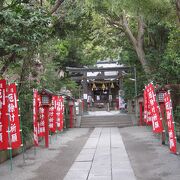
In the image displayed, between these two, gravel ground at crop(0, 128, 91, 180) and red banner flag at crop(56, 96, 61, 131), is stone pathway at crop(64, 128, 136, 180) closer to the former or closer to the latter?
gravel ground at crop(0, 128, 91, 180)

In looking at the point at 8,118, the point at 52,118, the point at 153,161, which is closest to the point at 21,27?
the point at 8,118

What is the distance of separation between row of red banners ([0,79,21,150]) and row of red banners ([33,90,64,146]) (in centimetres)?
239

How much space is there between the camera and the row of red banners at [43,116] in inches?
458

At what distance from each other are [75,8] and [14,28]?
8.79 metres

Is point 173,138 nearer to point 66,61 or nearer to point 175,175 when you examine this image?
point 175,175

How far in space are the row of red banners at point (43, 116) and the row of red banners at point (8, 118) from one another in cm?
239

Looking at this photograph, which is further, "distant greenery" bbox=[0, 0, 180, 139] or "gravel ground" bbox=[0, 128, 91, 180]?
"gravel ground" bbox=[0, 128, 91, 180]

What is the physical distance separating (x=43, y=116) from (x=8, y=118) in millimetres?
4372

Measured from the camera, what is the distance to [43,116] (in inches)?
516

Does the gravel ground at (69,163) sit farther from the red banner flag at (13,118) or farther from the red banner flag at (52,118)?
the red banner flag at (52,118)

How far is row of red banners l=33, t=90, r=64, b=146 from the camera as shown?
1164cm

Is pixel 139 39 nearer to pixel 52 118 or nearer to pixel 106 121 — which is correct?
pixel 106 121

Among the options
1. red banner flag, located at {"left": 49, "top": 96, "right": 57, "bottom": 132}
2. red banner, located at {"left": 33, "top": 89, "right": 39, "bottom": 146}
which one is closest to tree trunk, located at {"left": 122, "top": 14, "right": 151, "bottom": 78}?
red banner flag, located at {"left": 49, "top": 96, "right": 57, "bottom": 132}

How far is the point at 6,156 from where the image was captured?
10359mm
